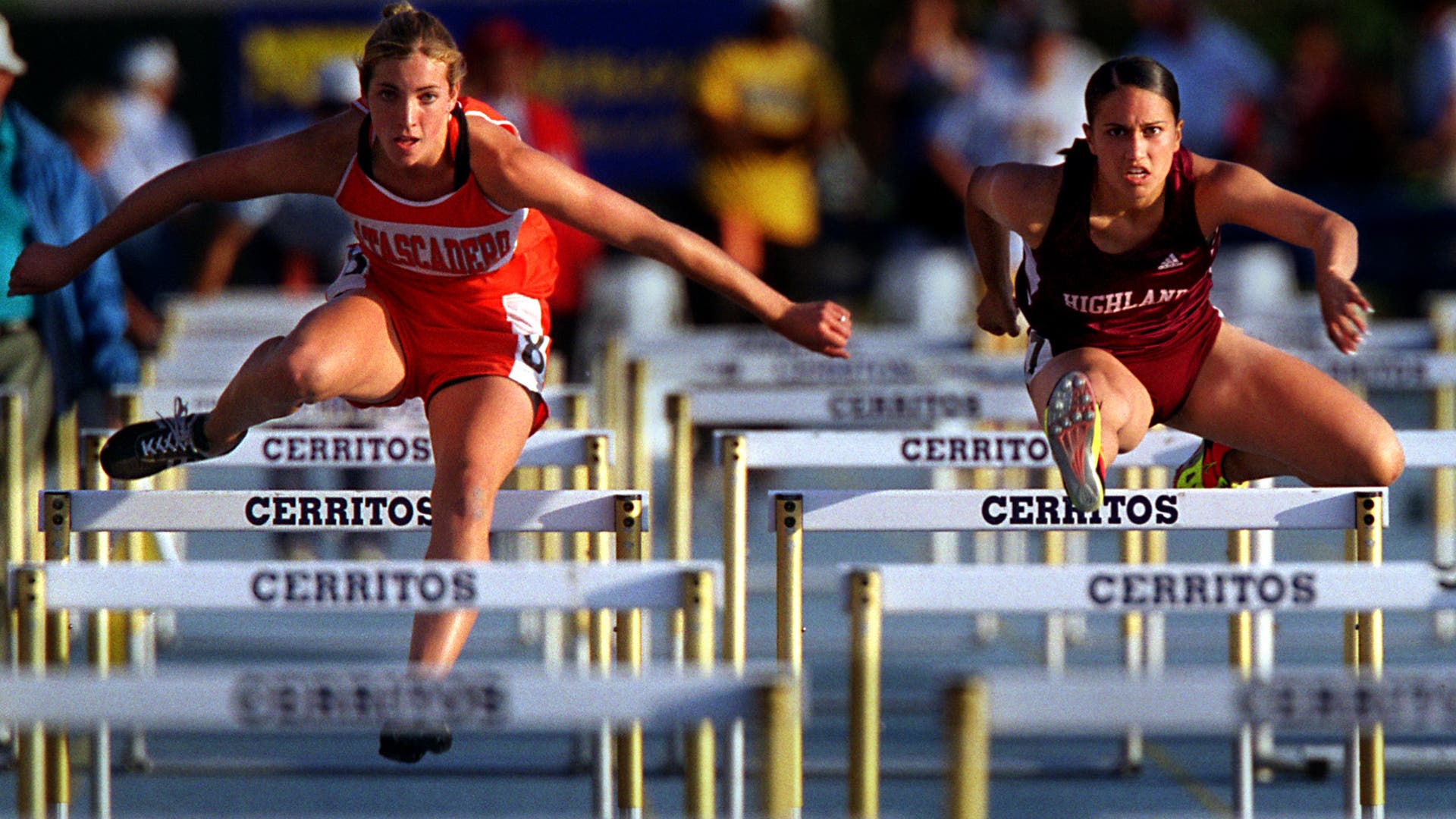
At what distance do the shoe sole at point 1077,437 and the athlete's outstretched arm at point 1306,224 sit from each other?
0.55 metres

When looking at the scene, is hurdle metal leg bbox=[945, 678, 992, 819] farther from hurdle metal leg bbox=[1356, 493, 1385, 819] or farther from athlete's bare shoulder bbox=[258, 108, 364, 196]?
athlete's bare shoulder bbox=[258, 108, 364, 196]

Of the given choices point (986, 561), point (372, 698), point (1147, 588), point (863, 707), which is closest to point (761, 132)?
point (986, 561)

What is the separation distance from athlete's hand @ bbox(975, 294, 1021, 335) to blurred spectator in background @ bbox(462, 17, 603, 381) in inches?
130

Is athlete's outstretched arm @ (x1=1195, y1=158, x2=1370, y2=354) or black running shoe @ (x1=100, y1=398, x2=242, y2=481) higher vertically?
athlete's outstretched arm @ (x1=1195, y1=158, x2=1370, y2=354)

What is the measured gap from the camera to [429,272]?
15.0 ft

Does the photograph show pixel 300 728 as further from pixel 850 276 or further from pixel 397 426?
pixel 850 276

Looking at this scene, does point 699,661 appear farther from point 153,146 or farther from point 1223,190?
point 153,146

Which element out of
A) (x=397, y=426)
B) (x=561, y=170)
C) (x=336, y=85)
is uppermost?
(x=336, y=85)

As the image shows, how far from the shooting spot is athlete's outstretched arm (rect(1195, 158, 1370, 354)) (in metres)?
4.19

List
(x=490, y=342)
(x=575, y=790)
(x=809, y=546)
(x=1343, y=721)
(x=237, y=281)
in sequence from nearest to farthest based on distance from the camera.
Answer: (x=1343, y=721), (x=490, y=342), (x=575, y=790), (x=809, y=546), (x=237, y=281)

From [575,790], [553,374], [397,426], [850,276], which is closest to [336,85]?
[553,374]

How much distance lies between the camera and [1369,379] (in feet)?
20.9

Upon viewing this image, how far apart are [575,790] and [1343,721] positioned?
117 inches

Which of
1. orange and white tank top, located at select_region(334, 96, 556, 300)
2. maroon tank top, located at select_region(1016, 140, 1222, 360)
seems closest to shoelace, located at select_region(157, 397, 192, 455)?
orange and white tank top, located at select_region(334, 96, 556, 300)
